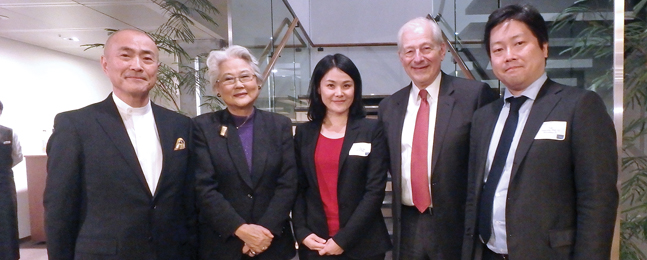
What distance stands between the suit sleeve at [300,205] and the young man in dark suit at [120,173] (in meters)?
0.52

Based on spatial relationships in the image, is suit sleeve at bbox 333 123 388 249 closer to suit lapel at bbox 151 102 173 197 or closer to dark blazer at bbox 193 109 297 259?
dark blazer at bbox 193 109 297 259

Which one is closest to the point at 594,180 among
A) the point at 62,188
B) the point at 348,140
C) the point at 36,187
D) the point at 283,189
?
the point at 348,140

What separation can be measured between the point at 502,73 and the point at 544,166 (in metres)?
0.39

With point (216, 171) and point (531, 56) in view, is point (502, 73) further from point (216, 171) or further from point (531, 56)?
point (216, 171)

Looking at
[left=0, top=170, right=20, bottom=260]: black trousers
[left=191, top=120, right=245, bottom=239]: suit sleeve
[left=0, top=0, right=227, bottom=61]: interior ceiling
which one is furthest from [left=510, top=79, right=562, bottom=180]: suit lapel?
[left=0, top=170, right=20, bottom=260]: black trousers

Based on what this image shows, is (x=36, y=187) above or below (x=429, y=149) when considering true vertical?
below

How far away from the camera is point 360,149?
172cm

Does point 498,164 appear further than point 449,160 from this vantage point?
No

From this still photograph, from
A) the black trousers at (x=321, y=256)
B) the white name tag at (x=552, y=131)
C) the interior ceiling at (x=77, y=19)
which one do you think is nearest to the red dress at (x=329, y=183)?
the black trousers at (x=321, y=256)

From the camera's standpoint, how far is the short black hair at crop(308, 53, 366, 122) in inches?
70.2

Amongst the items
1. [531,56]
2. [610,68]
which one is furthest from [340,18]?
[531,56]

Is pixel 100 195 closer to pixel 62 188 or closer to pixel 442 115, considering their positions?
pixel 62 188

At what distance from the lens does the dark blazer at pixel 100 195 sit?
1400mm

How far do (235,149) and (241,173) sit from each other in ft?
0.39
